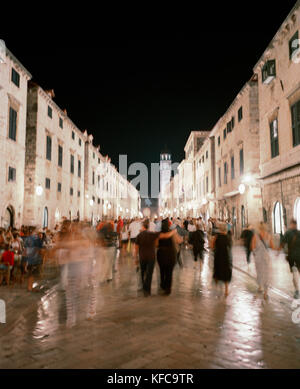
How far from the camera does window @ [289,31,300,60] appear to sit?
14664 mm

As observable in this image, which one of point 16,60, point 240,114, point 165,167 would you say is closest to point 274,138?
point 240,114

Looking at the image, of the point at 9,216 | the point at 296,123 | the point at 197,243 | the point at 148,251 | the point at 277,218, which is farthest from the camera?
the point at 9,216

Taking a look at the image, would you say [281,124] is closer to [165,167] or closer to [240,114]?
[240,114]

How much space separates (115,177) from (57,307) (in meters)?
57.8

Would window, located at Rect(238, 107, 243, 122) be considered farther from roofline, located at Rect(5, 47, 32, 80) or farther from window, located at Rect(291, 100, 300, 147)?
roofline, located at Rect(5, 47, 32, 80)

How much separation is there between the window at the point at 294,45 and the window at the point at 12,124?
53.7 feet

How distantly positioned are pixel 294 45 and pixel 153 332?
15143mm

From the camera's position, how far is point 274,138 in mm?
18016

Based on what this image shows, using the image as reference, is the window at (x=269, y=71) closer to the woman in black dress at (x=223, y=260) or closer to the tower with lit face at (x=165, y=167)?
the woman in black dress at (x=223, y=260)

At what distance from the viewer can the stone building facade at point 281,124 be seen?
14883 mm

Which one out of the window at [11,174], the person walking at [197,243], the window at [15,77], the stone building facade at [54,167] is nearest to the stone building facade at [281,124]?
the person walking at [197,243]

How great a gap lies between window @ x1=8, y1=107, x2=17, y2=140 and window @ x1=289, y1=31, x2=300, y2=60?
1638cm

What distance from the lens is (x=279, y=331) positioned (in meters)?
5.29
